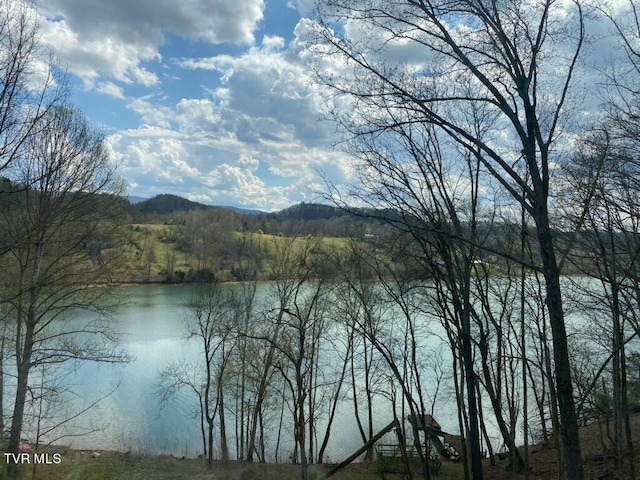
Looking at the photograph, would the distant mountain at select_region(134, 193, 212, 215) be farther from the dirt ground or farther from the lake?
the dirt ground

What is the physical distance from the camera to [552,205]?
8281 mm

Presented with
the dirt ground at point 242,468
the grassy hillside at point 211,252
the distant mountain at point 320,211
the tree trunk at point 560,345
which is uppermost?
the grassy hillside at point 211,252

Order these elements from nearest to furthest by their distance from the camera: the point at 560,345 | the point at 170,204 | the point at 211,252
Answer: the point at 560,345
the point at 211,252
the point at 170,204

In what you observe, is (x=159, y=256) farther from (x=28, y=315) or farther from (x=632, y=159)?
(x=632, y=159)

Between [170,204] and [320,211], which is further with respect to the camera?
[170,204]

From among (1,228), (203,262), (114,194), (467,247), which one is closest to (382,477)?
(467,247)

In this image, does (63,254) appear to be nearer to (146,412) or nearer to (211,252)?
(146,412)

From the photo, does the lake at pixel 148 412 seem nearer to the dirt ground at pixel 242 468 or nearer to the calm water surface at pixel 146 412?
the calm water surface at pixel 146 412

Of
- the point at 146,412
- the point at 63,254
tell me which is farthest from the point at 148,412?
Answer: the point at 63,254

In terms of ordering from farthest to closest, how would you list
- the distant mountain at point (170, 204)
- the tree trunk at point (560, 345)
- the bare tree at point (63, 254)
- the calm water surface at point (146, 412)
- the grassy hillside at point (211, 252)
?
the distant mountain at point (170, 204)
the grassy hillside at point (211, 252)
the calm water surface at point (146, 412)
the bare tree at point (63, 254)
the tree trunk at point (560, 345)

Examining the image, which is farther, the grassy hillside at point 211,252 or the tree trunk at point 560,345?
the grassy hillside at point 211,252

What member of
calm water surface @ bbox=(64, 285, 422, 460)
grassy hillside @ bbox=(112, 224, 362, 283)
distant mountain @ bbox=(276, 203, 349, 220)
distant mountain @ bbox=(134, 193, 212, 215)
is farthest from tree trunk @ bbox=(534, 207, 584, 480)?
distant mountain @ bbox=(134, 193, 212, 215)

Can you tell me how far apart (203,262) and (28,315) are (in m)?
48.8

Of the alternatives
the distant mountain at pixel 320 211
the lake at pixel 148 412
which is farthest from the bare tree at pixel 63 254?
the distant mountain at pixel 320 211
